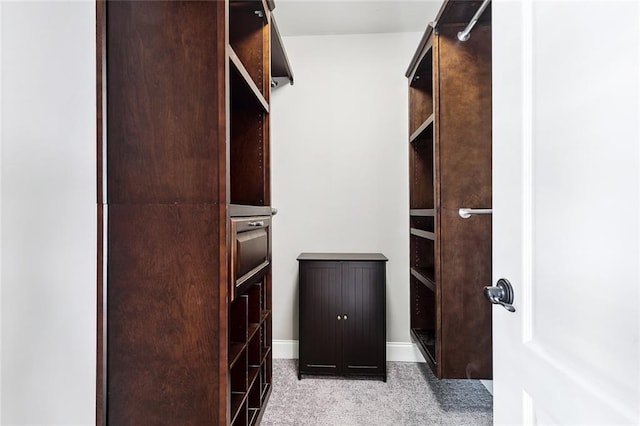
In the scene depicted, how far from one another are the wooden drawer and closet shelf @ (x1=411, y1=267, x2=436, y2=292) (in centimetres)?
97

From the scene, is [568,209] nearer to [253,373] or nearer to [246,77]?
[246,77]

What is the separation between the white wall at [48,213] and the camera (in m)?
1.17

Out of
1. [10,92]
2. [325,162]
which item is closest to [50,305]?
[10,92]

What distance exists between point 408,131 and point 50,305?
2516 mm

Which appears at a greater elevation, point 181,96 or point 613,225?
point 181,96

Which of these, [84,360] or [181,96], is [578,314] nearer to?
[181,96]

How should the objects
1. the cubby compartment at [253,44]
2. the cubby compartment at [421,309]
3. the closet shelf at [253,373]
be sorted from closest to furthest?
the closet shelf at [253,373], the cubby compartment at [253,44], the cubby compartment at [421,309]

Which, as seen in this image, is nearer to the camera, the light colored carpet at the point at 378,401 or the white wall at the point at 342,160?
the light colored carpet at the point at 378,401

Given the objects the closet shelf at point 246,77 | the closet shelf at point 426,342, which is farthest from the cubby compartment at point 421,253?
the closet shelf at point 246,77

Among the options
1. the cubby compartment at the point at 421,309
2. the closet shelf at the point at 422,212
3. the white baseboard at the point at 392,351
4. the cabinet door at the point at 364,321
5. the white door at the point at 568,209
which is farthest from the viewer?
the white baseboard at the point at 392,351

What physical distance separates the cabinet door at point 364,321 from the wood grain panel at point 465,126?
748 millimetres

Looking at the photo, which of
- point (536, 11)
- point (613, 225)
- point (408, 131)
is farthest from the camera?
point (408, 131)

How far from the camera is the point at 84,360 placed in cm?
142

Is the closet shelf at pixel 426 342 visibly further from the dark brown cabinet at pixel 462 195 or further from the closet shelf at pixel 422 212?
the closet shelf at pixel 422 212
